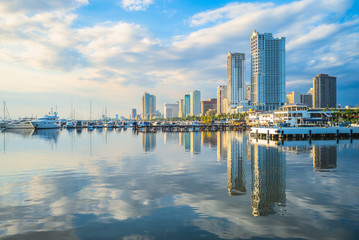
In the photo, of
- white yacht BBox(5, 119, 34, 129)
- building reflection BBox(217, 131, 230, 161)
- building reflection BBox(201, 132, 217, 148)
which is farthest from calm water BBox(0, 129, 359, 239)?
white yacht BBox(5, 119, 34, 129)

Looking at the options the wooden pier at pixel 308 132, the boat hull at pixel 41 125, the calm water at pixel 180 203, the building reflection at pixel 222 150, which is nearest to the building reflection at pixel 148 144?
the building reflection at pixel 222 150

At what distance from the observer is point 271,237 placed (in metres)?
13.6

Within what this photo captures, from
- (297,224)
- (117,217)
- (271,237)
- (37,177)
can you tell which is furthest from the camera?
(37,177)

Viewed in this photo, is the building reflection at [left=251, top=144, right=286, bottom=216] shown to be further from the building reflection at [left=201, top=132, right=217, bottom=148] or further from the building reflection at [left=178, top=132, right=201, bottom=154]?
the building reflection at [left=201, top=132, right=217, bottom=148]

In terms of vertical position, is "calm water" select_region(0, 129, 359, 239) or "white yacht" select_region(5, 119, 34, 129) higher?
"white yacht" select_region(5, 119, 34, 129)

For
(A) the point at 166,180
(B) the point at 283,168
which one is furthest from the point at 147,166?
(B) the point at 283,168

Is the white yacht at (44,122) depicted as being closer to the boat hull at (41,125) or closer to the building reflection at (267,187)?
the boat hull at (41,125)

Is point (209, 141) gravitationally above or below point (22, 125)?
below

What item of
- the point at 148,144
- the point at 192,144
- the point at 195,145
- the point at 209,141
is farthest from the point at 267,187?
the point at 209,141

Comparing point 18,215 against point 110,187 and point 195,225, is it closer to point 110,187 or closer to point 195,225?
point 110,187

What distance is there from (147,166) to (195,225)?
20524 mm

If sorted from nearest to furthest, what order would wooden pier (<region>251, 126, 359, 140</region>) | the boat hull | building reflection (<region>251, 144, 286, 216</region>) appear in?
building reflection (<region>251, 144, 286, 216</region>) < wooden pier (<region>251, 126, 359, 140</region>) < the boat hull

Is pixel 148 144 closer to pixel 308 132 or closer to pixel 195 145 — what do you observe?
pixel 195 145

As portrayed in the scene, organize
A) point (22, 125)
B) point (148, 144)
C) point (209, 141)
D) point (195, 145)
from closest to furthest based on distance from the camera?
point (195, 145), point (148, 144), point (209, 141), point (22, 125)
